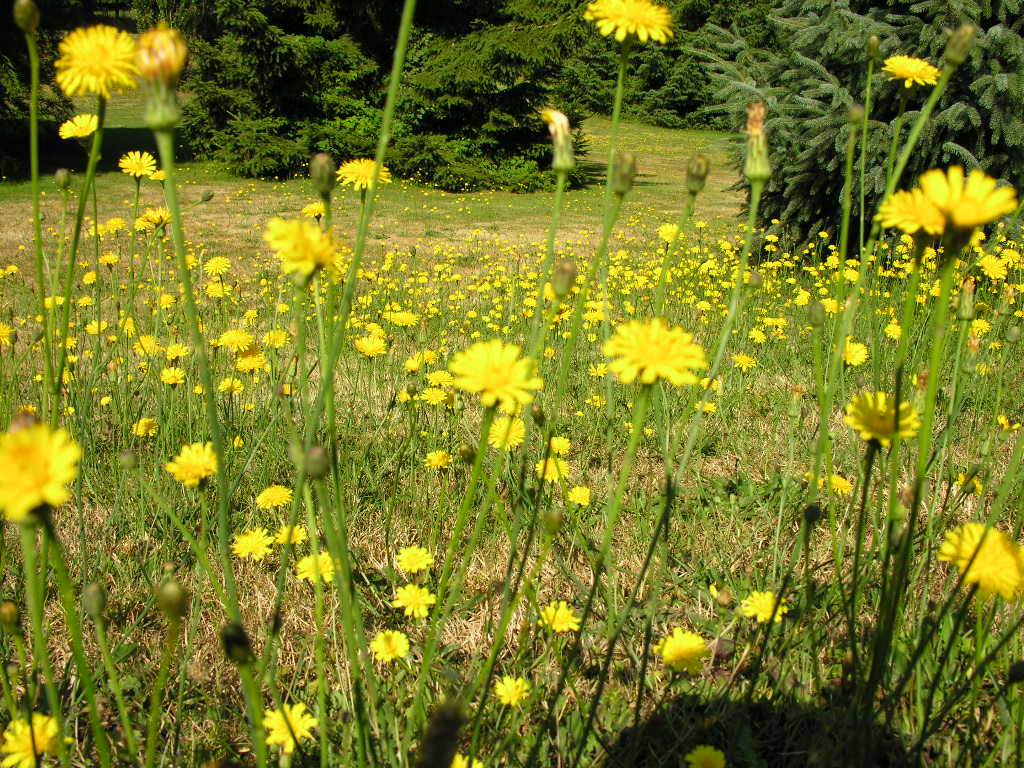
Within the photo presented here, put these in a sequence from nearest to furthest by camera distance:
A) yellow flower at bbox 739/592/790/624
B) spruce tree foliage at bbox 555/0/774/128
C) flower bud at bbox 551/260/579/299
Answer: flower bud at bbox 551/260/579/299, yellow flower at bbox 739/592/790/624, spruce tree foliage at bbox 555/0/774/128

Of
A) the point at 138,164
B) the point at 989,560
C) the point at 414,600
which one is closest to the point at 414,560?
the point at 414,600

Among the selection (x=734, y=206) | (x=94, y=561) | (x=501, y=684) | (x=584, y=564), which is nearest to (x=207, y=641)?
(x=94, y=561)

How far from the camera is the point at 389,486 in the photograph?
1.98 meters

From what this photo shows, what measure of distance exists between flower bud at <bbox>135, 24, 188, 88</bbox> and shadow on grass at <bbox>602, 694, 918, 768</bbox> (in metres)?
1.13

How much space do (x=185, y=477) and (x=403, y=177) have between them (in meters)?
10.9

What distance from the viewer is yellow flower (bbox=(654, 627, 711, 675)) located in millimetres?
1158

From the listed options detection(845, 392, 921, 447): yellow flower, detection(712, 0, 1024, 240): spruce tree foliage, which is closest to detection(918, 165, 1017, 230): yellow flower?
detection(845, 392, 921, 447): yellow flower

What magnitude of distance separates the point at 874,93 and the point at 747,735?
425 cm

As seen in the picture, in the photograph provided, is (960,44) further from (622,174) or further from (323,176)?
(323,176)

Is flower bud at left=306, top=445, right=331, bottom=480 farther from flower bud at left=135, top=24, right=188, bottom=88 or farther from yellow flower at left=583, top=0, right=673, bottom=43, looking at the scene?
yellow flower at left=583, top=0, right=673, bottom=43

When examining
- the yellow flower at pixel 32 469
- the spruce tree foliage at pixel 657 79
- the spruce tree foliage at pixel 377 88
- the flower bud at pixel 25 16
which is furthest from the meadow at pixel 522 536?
the spruce tree foliage at pixel 657 79

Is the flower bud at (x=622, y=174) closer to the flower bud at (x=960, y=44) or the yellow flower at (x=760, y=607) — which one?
the flower bud at (x=960, y=44)

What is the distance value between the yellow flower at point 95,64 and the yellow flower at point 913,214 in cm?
92

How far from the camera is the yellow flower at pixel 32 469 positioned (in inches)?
20.4
